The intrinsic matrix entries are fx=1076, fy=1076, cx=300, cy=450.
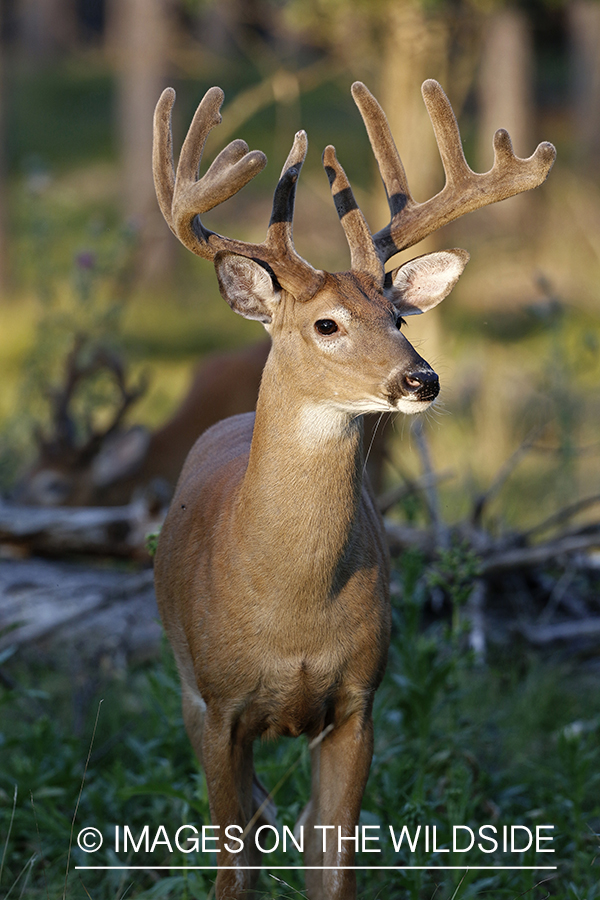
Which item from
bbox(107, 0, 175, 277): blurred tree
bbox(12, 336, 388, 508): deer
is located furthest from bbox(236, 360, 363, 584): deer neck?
bbox(107, 0, 175, 277): blurred tree

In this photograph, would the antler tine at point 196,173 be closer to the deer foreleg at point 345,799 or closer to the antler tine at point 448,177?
the antler tine at point 448,177

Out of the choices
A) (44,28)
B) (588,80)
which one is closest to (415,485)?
(588,80)

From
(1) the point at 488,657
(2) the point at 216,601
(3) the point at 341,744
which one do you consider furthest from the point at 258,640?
(1) the point at 488,657

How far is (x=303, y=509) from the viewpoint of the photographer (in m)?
2.88

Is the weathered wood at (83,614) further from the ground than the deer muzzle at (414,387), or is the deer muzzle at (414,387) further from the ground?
the deer muzzle at (414,387)

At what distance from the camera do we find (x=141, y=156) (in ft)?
42.9

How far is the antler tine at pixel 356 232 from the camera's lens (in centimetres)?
301

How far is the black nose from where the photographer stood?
262cm

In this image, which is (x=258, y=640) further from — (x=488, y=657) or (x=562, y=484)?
(x=562, y=484)

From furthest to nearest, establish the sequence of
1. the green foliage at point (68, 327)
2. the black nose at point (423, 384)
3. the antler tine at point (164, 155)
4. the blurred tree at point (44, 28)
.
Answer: the blurred tree at point (44, 28) → the green foliage at point (68, 327) → the antler tine at point (164, 155) → the black nose at point (423, 384)

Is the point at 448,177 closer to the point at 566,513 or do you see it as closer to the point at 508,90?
the point at 566,513

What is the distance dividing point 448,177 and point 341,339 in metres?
0.77

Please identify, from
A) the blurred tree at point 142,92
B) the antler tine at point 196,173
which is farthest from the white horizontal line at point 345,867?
the blurred tree at point 142,92
